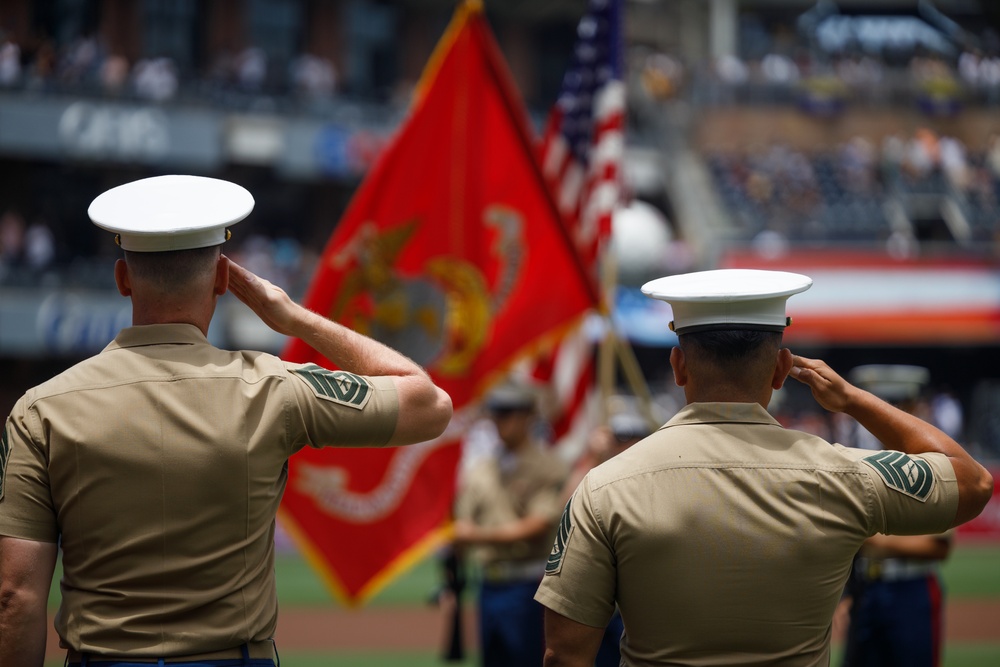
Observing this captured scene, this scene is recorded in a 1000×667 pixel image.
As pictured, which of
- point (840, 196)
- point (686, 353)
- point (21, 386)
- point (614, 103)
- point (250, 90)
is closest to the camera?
point (686, 353)

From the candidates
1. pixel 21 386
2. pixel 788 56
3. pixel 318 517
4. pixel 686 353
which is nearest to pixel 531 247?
pixel 318 517

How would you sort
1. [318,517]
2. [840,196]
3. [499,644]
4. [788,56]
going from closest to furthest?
[318,517], [499,644], [840,196], [788,56]

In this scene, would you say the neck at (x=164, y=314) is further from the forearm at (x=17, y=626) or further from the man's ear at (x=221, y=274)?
the forearm at (x=17, y=626)

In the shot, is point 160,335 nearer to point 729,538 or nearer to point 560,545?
point 560,545

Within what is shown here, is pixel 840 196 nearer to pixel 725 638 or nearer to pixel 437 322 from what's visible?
pixel 437 322

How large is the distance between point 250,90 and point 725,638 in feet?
78.0

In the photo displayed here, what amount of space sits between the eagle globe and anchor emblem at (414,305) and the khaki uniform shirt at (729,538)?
10.6ft

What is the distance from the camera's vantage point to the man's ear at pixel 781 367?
2689 mm

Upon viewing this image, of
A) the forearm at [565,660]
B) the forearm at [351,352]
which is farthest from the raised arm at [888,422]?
the forearm at [351,352]

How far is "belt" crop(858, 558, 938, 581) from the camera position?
5984 mm

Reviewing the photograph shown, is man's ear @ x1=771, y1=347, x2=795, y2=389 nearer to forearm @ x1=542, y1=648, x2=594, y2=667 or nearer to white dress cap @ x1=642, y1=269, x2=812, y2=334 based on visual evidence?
white dress cap @ x1=642, y1=269, x2=812, y2=334

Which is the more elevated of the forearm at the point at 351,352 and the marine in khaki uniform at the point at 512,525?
the forearm at the point at 351,352

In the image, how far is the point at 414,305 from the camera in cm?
614

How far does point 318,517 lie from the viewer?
560 cm
